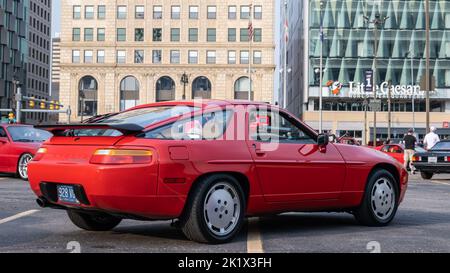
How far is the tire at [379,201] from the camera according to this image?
7.58 meters

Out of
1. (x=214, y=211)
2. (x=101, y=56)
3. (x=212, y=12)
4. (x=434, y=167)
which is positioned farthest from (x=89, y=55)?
(x=214, y=211)

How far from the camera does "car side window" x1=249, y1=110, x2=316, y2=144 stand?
6.65 m

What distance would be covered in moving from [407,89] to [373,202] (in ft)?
230

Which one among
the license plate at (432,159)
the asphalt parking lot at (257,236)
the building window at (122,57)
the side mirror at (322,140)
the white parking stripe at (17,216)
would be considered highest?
the building window at (122,57)

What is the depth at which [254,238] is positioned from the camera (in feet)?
21.3

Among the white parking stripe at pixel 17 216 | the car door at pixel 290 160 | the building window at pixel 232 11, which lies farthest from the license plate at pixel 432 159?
the building window at pixel 232 11

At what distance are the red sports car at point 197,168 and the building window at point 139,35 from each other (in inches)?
3197

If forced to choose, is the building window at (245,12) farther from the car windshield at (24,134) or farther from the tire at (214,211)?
the tire at (214,211)

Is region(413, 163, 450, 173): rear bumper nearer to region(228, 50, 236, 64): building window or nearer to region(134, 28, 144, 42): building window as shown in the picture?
region(228, 50, 236, 64): building window

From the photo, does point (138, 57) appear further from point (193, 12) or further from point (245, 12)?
point (245, 12)

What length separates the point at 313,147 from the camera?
711cm

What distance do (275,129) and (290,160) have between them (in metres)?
0.38
